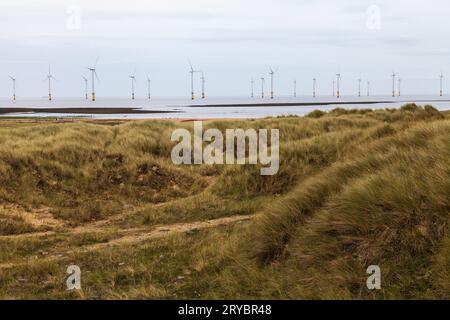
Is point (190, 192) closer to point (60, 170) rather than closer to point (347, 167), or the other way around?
point (60, 170)

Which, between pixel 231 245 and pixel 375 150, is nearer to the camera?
pixel 231 245

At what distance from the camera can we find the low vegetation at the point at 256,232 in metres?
7.08

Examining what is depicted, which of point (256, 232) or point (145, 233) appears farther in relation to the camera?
point (145, 233)

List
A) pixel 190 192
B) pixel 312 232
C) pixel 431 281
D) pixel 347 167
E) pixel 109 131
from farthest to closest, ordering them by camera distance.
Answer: pixel 109 131 → pixel 190 192 → pixel 347 167 → pixel 312 232 → pixel 431 281

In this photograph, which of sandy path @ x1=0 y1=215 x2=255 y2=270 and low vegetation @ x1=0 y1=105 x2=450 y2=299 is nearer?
low vegetation @ x1=0 y1=105 x2=450 y2=299

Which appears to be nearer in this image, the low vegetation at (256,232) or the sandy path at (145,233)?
the low vegetation at (256,232)

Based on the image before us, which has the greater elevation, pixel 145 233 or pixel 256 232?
pixel 256 232

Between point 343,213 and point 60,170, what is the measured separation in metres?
17.3

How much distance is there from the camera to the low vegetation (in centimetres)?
708

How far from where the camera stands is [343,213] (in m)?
8.24

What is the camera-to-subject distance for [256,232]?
9781 mm
